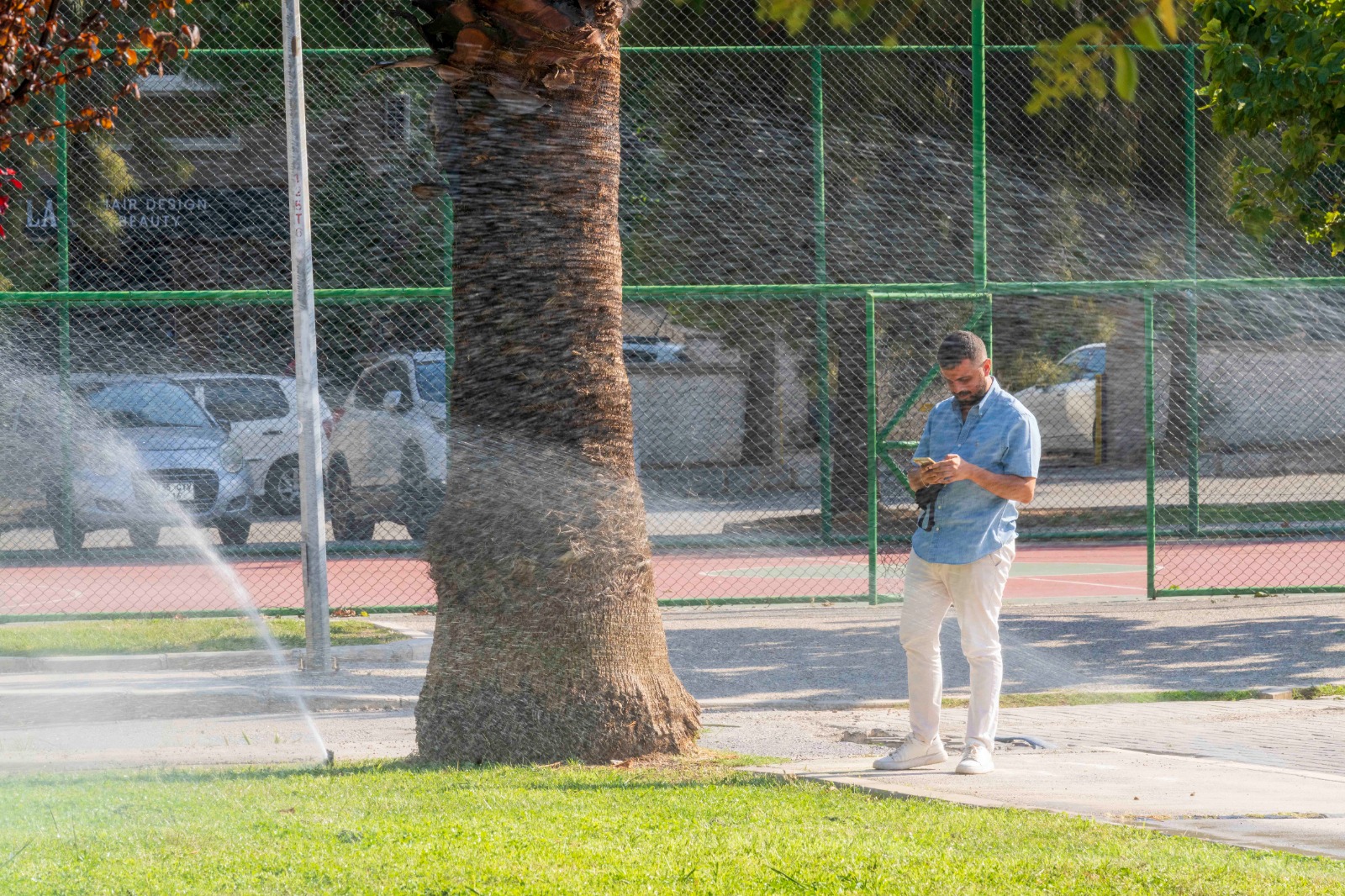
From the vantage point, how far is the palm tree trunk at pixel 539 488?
19.9 feet

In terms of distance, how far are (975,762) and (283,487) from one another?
8.63m

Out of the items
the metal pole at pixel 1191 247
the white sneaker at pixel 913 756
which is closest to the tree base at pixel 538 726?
the white sneaker at pixel 913 756

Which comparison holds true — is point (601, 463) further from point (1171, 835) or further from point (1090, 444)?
point (1090, 444)

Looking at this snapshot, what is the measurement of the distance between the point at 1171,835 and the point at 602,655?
87.6 inches

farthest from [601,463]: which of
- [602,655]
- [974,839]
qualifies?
[974,839]

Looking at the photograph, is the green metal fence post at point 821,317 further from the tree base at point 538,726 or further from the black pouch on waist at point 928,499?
the tree base at point 538,726

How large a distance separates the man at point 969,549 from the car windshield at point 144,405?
314 inches

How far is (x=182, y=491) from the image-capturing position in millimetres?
12531

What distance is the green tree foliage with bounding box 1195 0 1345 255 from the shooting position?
8773 mm

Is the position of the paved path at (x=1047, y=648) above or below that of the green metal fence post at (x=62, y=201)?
below

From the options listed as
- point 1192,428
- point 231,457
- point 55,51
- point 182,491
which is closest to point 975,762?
point 55,51

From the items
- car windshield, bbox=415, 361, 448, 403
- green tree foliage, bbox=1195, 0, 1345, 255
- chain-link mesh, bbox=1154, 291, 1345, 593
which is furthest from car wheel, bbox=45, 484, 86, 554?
chain-link mesh, bbox=1154, 291, 1345, 593

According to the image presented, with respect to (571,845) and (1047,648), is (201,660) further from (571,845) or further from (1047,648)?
(571,845)

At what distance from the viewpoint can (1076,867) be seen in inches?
168
